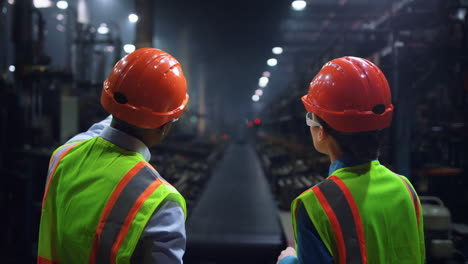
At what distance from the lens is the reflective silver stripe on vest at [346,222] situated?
1.15 meters

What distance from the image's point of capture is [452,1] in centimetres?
435

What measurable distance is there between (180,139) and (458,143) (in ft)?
22.2

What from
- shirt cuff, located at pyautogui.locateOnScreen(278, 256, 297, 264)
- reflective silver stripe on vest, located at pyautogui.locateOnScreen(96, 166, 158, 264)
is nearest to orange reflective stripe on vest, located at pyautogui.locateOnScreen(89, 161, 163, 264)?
reflective silver stripe on vest, located at pyautogui.locateOnScreen(96, 166, 158, 264)

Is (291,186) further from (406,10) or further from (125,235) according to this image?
(125,235)

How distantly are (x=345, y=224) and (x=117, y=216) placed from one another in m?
0.79

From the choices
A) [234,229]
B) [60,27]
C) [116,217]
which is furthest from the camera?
[60,27]

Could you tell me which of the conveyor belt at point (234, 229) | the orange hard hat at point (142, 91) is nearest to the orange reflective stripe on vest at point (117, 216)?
the orange hard hat at point (142, 91)

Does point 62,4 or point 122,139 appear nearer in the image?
point 122,139

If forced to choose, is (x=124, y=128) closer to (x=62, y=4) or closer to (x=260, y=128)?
(x=260, y=128)

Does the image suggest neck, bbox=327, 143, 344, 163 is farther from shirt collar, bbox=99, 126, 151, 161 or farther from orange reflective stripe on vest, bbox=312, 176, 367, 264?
shirt collar, bbox=99, 126, 151, 161

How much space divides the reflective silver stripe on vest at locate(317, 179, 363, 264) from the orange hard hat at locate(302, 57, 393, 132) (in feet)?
0.97

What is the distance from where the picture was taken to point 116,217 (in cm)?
109

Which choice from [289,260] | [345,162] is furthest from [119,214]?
[345,162]

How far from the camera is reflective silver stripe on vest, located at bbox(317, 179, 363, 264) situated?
115 cm
